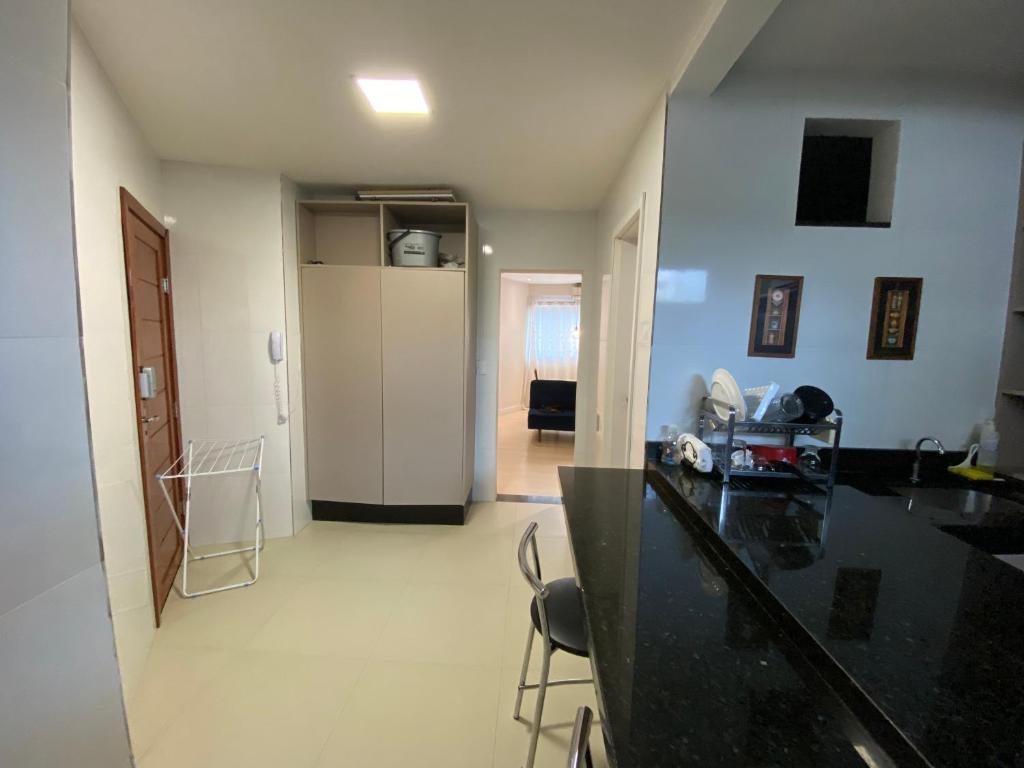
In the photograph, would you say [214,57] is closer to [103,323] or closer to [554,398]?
[103,323]

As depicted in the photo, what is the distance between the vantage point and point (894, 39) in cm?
134

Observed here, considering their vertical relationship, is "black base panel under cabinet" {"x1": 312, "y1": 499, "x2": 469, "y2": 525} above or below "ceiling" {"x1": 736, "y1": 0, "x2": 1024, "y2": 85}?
below

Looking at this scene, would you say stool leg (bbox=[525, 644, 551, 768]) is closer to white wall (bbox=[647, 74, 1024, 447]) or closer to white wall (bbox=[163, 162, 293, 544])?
white wall (bbox=[647, 74, 1024, 447])

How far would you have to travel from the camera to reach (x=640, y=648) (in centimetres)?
75

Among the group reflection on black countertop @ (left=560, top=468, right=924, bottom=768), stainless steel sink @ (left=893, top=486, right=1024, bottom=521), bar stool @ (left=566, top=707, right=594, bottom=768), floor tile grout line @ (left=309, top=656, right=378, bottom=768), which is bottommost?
floor tile grout line @ (left=309, top=656, right=378, bottom=768)

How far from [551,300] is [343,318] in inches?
192

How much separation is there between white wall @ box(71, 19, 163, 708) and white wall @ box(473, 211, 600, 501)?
2081 mm

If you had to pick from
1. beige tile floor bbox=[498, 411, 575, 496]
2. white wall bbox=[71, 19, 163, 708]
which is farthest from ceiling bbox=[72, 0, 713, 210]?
beige tile floor bbox=[498, 411, 575, 496]

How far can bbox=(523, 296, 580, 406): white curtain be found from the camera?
23.3 feet

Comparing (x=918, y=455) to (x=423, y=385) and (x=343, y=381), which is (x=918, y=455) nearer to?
(x=423, y=385)

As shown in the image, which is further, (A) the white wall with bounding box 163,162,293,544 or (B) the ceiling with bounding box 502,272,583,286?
(B) the ceiling with bounding box 502,272,583,286

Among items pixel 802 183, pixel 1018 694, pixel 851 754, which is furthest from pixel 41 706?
pixel 802 183

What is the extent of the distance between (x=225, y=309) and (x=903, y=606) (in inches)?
126

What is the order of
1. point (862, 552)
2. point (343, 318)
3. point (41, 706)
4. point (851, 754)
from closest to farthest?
point (851, 754) → point (41, 706) → point (862, 552) → point (343, 318)
